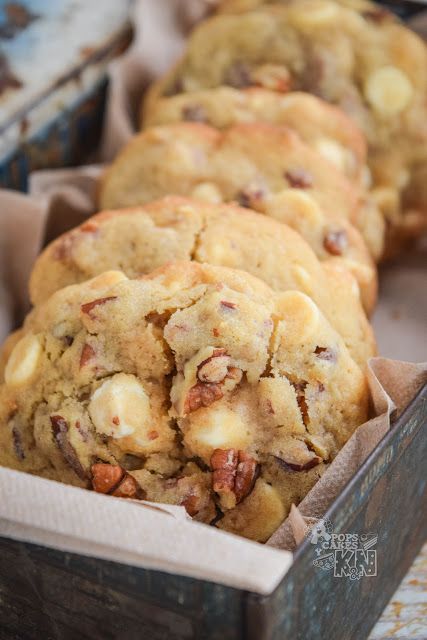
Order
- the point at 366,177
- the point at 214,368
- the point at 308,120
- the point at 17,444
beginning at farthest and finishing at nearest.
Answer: the point at 366,177
the point at 308,120
the point at 17,444
the point at 214,368

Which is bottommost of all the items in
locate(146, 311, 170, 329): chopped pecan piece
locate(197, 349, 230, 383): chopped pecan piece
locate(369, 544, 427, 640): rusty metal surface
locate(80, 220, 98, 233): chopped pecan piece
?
locate(369, 544, 427, 640): rusty metal surface

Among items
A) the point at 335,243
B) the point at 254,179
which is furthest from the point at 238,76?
the point at 335,243

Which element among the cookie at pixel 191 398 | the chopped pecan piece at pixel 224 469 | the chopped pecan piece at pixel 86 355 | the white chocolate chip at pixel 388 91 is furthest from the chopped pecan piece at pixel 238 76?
the chopped pecan piece at pixel 224 469

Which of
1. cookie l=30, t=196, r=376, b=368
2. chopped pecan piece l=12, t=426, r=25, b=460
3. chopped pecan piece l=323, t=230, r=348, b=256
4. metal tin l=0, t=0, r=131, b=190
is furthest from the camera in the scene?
metal tin l=0, t=0, r=131, b=190

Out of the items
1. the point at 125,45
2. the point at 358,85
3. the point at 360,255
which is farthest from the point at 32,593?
the point at 125,45

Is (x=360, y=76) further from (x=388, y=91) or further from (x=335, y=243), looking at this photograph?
(x=335, y=243)

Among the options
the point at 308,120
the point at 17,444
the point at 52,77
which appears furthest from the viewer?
the point at 52,77

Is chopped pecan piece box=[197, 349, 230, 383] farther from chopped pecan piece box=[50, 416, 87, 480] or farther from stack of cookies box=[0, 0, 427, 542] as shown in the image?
→ chopped pecan piece box=[50, 416, 87, 480]

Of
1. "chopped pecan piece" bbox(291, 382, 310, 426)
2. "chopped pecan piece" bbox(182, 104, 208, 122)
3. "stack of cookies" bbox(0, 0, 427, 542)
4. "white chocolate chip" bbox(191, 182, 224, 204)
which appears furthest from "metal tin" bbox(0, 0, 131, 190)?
"chopped pecan piece" bbox(291, 382, 310, 426)
